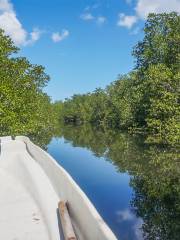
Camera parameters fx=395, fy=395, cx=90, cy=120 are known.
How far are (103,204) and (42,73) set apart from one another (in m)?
18.8

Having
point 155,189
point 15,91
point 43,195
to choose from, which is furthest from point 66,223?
point 15,91

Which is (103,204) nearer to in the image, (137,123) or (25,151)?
(25,151)

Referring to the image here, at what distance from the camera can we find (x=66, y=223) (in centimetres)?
440

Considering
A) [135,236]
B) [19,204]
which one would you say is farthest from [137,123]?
[19,204]

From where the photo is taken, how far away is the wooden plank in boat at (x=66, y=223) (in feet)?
12.8

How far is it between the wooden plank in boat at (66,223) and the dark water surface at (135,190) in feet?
17.9

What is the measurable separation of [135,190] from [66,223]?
1138 cm

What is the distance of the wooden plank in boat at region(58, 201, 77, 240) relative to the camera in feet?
12.8

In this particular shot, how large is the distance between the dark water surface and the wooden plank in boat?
545 cm

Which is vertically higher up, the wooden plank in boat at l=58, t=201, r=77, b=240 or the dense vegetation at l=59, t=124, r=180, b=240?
the wooden plank in boat at l=58, t=201, r=77, b=240

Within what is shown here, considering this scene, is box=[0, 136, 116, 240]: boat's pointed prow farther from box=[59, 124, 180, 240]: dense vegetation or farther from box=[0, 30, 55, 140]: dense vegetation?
box=[0, 30, 55, 140]: dense vegetation

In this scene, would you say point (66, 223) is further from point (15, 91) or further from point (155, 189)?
point (15, 91)

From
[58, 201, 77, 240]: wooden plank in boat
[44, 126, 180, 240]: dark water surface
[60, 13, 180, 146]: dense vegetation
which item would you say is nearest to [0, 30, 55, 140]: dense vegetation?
[44, 126, 180, 240]: dark water surface

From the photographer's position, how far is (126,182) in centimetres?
1741
